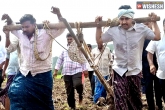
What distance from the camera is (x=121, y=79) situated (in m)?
5.86

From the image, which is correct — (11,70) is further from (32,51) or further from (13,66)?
(32,51)

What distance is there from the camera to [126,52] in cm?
576

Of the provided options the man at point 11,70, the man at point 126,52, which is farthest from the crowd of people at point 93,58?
the man at point 11,70

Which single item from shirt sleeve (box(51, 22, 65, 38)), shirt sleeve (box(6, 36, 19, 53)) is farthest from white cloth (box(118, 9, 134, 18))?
shirt sleeve (box(6, 36, 19, 53))

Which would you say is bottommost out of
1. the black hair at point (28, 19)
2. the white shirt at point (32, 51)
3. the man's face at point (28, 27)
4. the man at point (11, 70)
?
the man at point (11, 70)

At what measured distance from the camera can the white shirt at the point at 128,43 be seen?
573 cm

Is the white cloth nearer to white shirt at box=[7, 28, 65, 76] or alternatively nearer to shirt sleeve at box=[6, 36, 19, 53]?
white shirt at box=[7, 28, 65, 76]

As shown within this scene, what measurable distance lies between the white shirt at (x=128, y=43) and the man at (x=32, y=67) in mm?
787

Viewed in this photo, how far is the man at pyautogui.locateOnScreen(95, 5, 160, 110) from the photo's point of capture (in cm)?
570

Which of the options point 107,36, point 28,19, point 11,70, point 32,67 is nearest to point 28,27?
point 28,19

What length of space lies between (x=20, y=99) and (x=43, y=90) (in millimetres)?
374

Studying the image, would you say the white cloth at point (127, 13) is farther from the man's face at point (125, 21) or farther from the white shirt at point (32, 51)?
the white shirt at point (32, 51)

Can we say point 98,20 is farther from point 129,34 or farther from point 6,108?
point 6,108

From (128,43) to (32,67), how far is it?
1.45m
